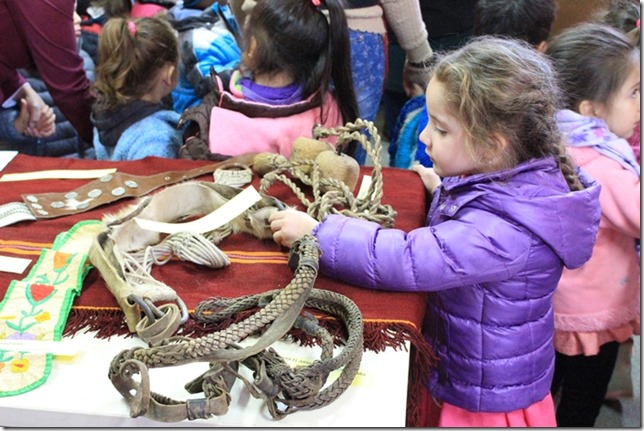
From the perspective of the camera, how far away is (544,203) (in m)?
0.94

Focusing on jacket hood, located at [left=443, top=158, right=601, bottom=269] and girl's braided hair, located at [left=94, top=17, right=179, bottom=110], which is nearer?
jacket hood, located at [left=443, top=158, right=601, bottom=269]

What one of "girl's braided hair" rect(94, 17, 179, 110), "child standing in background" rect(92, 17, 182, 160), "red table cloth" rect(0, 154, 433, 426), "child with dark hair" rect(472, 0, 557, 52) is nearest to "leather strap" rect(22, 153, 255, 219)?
"red table cloth" rect(0, 154, 433, 426)

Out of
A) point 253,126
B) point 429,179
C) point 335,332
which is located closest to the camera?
Result: point 335,332

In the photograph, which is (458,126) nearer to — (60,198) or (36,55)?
(60,198)

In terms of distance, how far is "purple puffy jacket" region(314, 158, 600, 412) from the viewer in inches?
36.8

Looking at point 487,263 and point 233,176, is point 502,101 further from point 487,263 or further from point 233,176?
point 233,176

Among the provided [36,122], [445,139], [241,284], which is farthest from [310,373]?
[36,122]

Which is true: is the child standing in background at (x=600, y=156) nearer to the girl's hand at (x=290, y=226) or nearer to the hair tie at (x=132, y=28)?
the girl's hand at (x=290, y=226)

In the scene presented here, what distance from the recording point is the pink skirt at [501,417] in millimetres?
1110

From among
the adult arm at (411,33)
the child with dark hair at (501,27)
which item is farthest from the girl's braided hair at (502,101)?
the adult arm at (411,33)

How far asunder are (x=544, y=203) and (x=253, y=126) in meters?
0.76

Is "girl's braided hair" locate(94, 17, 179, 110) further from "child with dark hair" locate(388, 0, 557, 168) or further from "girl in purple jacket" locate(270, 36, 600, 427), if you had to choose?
"girl in purple jacket" locate(270, 36, 600, 427)

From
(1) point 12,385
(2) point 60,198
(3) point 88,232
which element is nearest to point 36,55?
(2) point 60,198

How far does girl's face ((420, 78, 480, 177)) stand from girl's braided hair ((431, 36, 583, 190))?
0.5 inches
